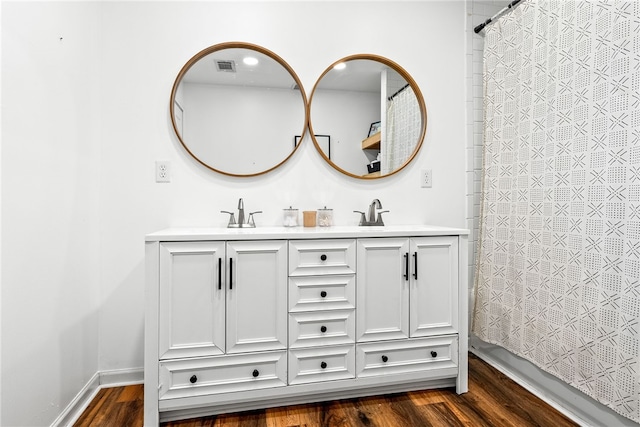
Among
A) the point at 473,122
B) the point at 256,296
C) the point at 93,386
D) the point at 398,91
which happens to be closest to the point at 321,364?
the point at 256,296

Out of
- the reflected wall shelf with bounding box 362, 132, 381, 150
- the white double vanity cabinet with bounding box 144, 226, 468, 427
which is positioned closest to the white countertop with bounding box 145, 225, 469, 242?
the white double vanity cabinet with bounding box 144, 226, 468, 427

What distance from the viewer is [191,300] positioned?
142 centimetres

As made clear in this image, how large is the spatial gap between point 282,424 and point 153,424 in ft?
1.72

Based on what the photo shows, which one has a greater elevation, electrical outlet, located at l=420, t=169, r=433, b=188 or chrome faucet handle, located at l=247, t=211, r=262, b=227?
electrical outlet, located at l=420, t=169, r=433, b=188

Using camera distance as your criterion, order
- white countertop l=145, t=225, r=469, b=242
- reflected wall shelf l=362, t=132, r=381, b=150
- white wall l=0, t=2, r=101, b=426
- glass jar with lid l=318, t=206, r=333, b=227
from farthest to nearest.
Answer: reflected wall shelf l=362, t=132, r=381, b=150, glass jar with lid l=318, t=206, r=333, b=227, white countertop l=145, t=225, r=469, b=242, white wall l=0, t=2, r=101, b=426

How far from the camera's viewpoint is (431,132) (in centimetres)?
209

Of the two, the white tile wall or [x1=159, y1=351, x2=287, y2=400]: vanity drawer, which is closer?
[x1=159, y1=351, x2=287, y2=400]: vanity drawer

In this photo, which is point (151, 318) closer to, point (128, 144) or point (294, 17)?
point (128, 144)

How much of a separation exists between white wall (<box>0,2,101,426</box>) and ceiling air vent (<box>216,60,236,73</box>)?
593 mm

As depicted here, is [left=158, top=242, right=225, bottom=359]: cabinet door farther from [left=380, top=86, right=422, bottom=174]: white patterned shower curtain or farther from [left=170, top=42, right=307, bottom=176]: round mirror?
[left=380, top=86, right=422, bottom=174]: white patterned shower curtain

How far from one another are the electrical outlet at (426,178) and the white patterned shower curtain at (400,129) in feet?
0.47

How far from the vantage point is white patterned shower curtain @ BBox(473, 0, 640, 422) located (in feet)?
4.07

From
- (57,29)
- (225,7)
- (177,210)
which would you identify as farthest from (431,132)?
(57,29)

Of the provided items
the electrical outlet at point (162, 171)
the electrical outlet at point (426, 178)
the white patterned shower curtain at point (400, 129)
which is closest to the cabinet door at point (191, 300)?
the electrical outlet at point (162, 171)
